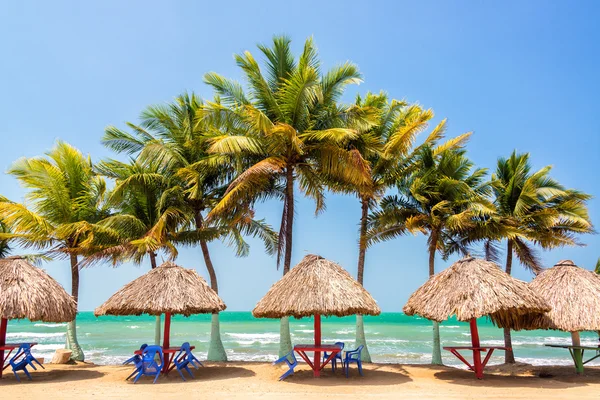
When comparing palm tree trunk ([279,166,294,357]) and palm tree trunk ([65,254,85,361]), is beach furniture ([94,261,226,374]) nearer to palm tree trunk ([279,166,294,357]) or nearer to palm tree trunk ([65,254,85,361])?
palm tree trunk ([279,166,294,357])

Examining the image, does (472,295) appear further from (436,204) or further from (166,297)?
(166,297)

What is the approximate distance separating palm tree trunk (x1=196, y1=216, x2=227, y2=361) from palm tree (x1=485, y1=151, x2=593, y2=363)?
293 inches

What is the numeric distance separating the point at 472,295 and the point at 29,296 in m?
8.05

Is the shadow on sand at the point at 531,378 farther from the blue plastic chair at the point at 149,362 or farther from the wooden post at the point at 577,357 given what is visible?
the blue plastic chair at the point at 149,362

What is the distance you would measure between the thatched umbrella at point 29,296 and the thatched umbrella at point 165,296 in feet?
2.44

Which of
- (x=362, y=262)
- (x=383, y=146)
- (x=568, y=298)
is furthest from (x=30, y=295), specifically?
(x=568, y=298)

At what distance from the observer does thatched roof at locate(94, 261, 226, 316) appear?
31.5ft

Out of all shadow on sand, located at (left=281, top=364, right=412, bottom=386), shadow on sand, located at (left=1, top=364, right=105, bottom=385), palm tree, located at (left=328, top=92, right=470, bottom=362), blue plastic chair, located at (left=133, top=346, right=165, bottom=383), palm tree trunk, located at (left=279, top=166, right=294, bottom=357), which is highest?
palm tree, located at (left=328, top=92, right=470, bottom=362)

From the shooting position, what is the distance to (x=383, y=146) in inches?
550

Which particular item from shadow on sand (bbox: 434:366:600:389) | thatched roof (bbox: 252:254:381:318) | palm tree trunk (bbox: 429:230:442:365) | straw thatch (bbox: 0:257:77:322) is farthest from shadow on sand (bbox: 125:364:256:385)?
palm tree trunk (bbox: 429:230:442:365)

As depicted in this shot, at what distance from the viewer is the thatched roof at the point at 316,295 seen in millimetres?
9195

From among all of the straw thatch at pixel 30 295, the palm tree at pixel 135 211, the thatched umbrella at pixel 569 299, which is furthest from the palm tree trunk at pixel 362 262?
the straw thatch at pixel 30 295

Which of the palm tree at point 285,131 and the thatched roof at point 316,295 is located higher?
the palm tree at point 285,131

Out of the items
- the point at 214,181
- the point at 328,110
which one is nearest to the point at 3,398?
the point at 214,181
